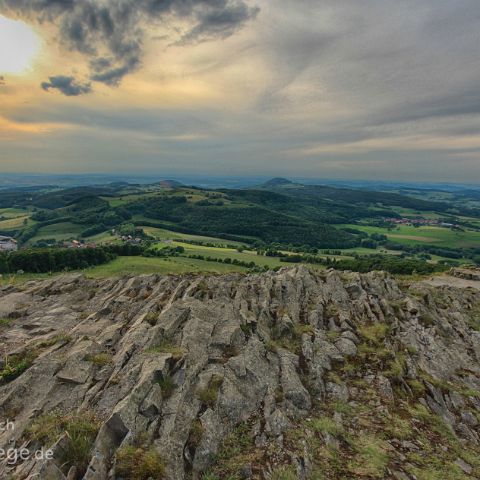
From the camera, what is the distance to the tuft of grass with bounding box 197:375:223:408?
70.0 ft

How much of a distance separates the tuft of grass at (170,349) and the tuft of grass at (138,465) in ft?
29.1

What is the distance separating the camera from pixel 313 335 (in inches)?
1310

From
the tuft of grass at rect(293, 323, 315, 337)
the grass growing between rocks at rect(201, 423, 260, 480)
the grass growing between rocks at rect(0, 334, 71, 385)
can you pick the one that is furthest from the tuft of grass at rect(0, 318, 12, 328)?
the tuft of grass at rect(293, 323, 315, 337)

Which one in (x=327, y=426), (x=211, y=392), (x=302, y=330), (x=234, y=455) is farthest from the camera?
(x=302, y=330)

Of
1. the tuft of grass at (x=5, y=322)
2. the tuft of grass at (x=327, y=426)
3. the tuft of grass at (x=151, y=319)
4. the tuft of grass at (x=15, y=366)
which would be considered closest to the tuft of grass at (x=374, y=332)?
the tuft of grass at (x=327, y=426)

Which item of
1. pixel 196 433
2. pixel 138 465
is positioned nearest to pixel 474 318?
pixel 196 433

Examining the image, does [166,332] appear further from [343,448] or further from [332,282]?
[332,282]

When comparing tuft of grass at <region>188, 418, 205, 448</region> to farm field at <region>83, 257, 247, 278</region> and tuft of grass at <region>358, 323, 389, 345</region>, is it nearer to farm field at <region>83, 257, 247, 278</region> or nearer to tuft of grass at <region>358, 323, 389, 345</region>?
tuft of grass at <region>358, 323, 389, 345</region>

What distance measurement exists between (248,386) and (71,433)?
11.9 meters

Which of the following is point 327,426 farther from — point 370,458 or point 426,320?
point 426,320

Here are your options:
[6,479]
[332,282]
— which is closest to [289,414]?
[6,479]

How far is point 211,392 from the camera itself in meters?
22.0

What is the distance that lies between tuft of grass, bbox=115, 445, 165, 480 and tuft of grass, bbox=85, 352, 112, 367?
10.9 metres

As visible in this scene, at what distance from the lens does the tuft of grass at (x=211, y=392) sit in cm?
2133
